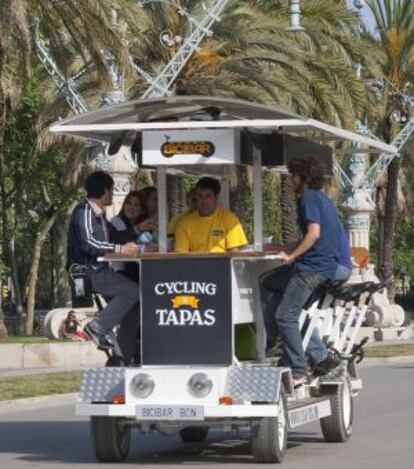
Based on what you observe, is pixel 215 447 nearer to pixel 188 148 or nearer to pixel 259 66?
pixel 188 148

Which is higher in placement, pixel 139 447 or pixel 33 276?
pixel 139 447

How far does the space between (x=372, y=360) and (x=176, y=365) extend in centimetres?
1919

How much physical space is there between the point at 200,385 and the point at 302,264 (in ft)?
4.98

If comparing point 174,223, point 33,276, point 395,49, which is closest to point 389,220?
point 395,49

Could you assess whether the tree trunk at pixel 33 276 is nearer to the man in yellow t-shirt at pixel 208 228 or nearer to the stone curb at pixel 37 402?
the stone curb at pixel 37 402

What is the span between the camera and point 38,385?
2286 centimetres

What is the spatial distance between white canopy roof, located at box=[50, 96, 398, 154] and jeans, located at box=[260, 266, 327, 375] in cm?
125

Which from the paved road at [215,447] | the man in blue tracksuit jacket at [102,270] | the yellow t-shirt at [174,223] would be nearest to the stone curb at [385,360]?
the paved road at [215,447]

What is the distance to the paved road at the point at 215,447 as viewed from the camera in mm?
13086

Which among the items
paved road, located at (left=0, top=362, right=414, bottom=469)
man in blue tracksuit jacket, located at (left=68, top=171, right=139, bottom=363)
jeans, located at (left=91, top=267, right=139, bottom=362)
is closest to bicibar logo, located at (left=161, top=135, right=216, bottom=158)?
man in blue tracksuit jacket, located at (left=68, top=171, right=139, bottom=363)

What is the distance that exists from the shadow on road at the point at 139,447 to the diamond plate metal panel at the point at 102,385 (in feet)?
2.26

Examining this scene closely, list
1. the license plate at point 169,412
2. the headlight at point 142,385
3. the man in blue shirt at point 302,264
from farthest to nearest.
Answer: the man in blue shirt at point 302,264 → the headlight at point 142,385 → the license plate at point 169,412

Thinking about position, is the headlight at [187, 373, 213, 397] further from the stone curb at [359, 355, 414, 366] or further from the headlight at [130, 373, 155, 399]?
the stone curb at [359, 355, 414, 366]

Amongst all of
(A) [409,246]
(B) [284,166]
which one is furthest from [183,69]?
(A) [409,246]
